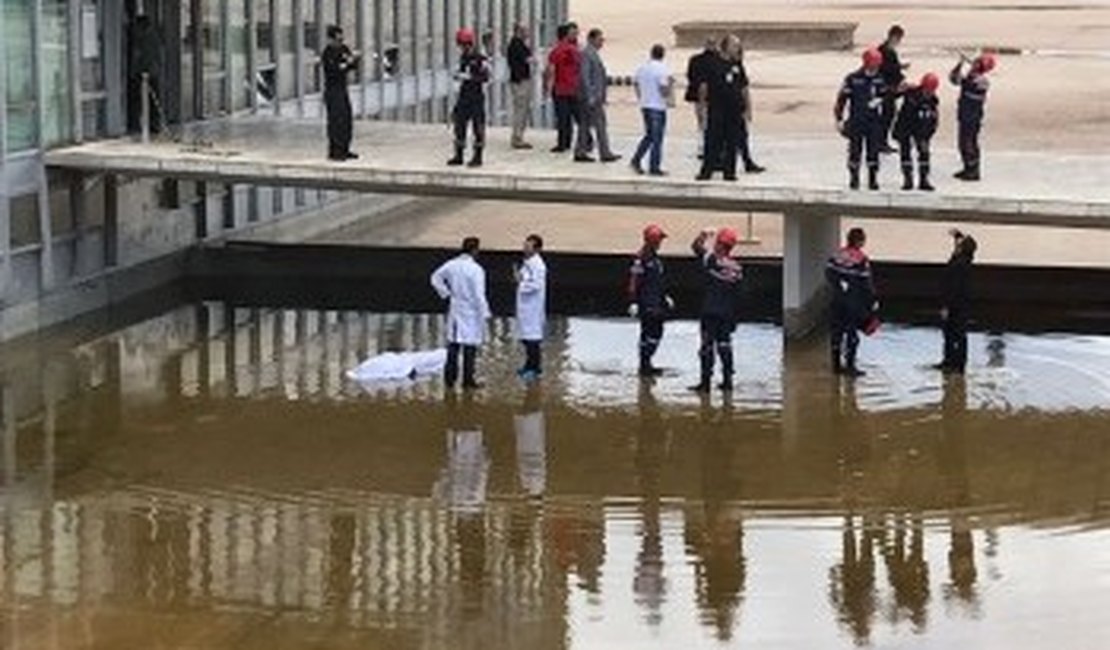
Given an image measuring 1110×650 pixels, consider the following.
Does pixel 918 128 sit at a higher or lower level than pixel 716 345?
higher

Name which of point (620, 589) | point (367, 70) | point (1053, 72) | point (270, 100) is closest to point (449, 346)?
point (620, 589)

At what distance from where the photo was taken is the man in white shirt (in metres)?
23.6

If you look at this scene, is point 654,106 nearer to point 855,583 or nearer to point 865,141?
point 865,141

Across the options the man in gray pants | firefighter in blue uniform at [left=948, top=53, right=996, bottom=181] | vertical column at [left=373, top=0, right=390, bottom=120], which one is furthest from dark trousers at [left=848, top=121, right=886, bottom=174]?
vertical column at [left=373, top=0, right=390, bottom=120]

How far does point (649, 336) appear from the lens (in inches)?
869

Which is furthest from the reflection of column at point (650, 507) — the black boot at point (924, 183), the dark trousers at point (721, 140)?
the black boot at point (924, 183)

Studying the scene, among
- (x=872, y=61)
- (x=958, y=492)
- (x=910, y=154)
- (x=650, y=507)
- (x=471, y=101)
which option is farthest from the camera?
(x=471, y=101)

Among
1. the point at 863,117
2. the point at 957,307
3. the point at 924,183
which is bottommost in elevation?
the point at 957,307

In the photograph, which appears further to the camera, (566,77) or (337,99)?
(566,77)

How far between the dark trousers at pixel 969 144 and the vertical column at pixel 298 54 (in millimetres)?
10889

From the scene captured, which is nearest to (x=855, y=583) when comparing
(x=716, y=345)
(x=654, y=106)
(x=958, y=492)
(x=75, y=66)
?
(x=958, y=492)

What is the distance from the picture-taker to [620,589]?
49.7 ft

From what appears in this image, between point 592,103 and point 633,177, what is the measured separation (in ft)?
4.31

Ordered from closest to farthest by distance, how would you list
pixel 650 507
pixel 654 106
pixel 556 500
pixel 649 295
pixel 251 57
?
pixel 650 507 → pixel 556 500 → pixel 649 295 → pixel 654 106 → pixel 251 57
